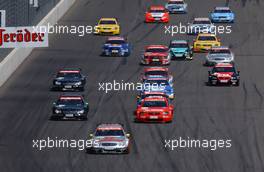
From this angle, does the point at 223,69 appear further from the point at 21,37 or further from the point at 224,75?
the point at 21,37

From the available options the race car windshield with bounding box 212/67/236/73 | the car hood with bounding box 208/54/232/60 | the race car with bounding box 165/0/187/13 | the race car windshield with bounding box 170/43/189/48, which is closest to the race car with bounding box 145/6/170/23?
the race car with bounding box 165/0/187/13

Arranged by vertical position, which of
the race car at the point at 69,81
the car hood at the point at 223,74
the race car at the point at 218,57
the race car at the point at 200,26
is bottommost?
the race car at the point at 200,26

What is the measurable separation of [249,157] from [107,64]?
1290 inches

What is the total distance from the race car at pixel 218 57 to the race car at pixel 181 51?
101 inches

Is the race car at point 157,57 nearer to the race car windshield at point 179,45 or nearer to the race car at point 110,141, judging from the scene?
the race car windshield at point 179,45

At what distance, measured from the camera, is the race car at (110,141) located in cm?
7344

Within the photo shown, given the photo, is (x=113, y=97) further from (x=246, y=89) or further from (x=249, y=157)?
(x=249, y=157)

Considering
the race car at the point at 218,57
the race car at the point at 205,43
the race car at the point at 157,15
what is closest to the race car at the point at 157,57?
the race car at the point at 218,57

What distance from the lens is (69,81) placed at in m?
93.2

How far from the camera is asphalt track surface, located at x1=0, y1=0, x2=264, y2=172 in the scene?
7250 cm

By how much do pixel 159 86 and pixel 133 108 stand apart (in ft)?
10.3

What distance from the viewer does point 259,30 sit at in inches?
4754

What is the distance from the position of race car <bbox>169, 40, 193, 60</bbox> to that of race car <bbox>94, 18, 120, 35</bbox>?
12497 mm

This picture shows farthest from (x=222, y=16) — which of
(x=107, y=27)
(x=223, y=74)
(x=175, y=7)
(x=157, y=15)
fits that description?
(x=223, y=74)
